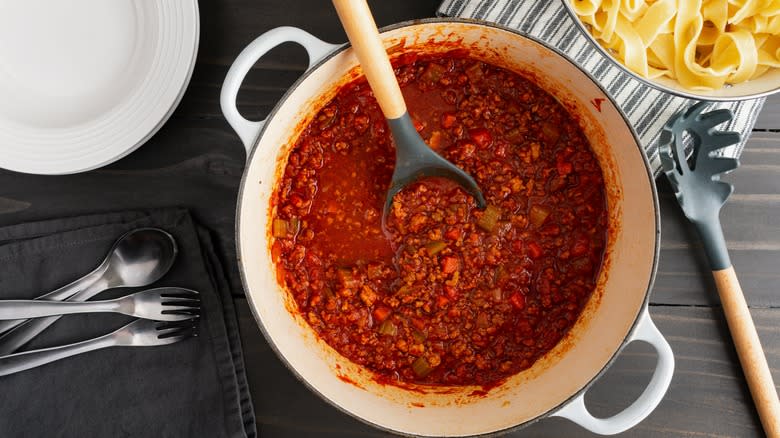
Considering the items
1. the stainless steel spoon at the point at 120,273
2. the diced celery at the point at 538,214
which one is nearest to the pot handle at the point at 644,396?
the diced celery at the point at 538,214

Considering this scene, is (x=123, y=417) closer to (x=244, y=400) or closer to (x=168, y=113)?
(x=244, y=400)

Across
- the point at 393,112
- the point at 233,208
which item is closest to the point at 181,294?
the point at 233,208

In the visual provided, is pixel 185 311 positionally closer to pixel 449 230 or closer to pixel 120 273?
pixel 120 273

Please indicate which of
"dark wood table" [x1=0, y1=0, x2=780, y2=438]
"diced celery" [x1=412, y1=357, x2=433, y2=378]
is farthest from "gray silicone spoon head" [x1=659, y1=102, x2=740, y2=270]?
"diced celery" [x1=412, y1=357, x2=433, y2=378]

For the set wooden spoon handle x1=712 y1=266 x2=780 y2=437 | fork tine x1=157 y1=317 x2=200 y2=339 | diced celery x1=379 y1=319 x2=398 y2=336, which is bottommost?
wooden spoon handle x1=712 y1=266 x2=780 y2=437

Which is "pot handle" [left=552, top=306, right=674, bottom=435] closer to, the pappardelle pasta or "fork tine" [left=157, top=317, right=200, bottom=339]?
the pappardelle pasta
